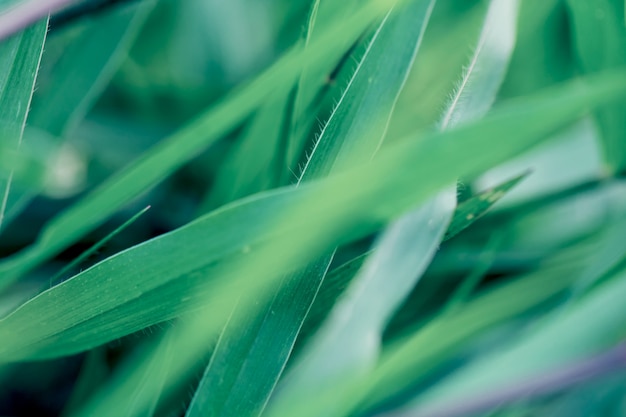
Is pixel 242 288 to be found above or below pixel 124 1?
below

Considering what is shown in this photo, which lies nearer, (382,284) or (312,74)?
(382,284)

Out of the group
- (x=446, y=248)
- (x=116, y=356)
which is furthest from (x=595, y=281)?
(x=116, y=356)

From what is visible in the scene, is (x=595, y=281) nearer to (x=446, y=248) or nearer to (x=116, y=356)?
(x=446, y=248)

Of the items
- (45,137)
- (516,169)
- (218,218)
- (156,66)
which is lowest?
(218,218)

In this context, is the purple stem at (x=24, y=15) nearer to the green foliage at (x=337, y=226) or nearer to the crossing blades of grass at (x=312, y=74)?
the green foliage at (x=337, y=226)

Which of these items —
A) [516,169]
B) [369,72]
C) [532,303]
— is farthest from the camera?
[516,169]

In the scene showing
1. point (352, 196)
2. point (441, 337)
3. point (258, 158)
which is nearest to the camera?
point (352, 196)

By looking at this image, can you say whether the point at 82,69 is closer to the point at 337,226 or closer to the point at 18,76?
the point at 18,76

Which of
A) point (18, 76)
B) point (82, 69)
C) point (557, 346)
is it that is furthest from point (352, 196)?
point (82, 69)
